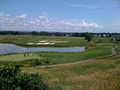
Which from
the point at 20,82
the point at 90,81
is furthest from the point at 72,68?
the point at 20,82

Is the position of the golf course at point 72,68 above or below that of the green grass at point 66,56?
above

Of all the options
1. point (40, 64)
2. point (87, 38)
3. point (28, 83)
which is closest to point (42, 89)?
point (28, 83)

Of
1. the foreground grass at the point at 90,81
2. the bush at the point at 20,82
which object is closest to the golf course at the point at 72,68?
the foreground grass at the point at 90,81

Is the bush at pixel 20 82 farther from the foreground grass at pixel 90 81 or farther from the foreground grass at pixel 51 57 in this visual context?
the foreground grass at pixel 51 57

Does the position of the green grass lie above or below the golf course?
below

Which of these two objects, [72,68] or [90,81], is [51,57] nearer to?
[72,68]

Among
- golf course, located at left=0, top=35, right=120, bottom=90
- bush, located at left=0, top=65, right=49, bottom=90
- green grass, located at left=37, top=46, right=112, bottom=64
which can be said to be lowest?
green grass, located at left=37, top=46, right=112, bottom=64

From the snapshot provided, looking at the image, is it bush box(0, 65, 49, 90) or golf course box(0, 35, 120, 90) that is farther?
golf course box(0, 35, 120, 90)

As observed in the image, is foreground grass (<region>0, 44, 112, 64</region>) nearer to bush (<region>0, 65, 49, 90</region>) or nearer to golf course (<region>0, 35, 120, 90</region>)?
golf course (<region>0, 35, 120, 90</region>)

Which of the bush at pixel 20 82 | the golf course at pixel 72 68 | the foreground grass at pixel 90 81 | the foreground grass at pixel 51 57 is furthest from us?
the foreground grass at pixel 51 57

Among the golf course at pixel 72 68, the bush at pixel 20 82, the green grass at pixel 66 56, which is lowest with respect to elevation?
the green grass at pixel 66 56

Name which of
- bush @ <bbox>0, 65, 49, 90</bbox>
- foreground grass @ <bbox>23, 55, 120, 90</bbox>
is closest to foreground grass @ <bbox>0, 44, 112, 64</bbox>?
foreground grass @ <bbox>23, 55, 120, 90</bbox>

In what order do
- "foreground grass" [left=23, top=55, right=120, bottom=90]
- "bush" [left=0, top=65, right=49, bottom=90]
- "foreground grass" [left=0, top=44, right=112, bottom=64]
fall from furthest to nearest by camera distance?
"foreground grass" [left=0, top=44, right=112, bottom=64] → "foreground grass" [left=23, top=55, right=120, bottom=90] → "bush" [left=0, top=65, right=49, bottom=90]

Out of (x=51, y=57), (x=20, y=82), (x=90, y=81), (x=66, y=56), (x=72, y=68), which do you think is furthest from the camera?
(x=66, y=56)
